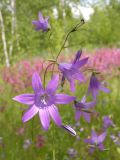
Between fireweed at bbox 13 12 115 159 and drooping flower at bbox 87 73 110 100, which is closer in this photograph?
fireweed at bbox 13 12 115 159

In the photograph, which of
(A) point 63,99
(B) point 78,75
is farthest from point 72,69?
(A) point 63,99

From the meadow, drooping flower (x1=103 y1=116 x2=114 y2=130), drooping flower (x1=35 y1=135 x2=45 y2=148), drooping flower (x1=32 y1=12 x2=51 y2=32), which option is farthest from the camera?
drooping flower (x1=35 y1=135 x2=45 y2=148)

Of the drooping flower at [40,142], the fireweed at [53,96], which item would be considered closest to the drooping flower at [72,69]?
the fireweed at [53,96]

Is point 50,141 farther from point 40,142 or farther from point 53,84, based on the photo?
point 53,84

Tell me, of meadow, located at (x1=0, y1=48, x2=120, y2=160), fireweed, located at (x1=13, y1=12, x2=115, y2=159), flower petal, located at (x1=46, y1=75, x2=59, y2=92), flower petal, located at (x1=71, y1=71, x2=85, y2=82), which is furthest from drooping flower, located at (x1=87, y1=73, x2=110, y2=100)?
meadow, located at (x1=0, y1=48, x2=120, y2=160)

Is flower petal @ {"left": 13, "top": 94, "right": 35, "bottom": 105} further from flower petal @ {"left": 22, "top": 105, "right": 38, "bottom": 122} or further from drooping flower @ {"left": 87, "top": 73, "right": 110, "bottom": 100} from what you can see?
drooping flower @ {"left": 87, "top": 73, "right": 110, "bottom": 100}

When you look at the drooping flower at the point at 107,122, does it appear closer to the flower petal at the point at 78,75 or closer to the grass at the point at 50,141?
the grass at the point at 50,141

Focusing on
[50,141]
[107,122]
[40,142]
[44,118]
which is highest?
[44,118]

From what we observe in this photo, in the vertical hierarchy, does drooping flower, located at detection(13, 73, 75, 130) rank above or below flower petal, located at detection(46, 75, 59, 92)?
below

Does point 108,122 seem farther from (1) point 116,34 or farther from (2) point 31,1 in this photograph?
(1) point 116,34
